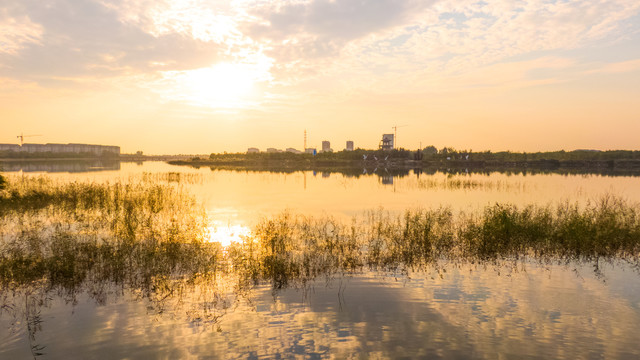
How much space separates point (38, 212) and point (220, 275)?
17.7 meters

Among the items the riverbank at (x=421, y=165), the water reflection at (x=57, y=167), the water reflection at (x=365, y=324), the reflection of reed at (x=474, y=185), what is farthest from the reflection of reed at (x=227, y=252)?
the riverbank at (x=421, y=165)

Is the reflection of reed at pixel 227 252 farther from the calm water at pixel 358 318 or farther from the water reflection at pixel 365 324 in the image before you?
the water reflection at pixel 365 324

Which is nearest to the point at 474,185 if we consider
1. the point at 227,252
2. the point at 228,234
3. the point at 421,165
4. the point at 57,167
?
the point at 228,234

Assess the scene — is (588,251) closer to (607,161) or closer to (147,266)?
(147,266)

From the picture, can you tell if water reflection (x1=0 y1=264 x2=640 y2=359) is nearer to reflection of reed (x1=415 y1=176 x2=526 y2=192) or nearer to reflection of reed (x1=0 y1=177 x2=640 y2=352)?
reflection of reed (x1=0 y1=177 x2=640 y2=352)

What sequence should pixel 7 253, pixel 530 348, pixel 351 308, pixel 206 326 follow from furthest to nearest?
pixel 7 253 → pixel 351 308 → pixel 206 326 → pixel 530 348

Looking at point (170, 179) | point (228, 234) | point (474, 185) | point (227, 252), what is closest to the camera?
point (227, 252)

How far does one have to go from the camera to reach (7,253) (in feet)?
42.5

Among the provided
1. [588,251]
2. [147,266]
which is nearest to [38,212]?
[147,266]

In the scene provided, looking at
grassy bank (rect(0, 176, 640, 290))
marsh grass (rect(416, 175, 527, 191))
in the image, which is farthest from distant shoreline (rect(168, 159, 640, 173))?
grassy bank (rect(0, 176, 640, 290))

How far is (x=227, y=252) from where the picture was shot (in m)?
14.5

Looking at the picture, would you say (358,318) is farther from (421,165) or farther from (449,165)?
(421,165)

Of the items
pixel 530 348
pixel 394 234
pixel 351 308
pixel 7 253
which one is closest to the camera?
pixel 530 348

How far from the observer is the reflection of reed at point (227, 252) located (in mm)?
10586
